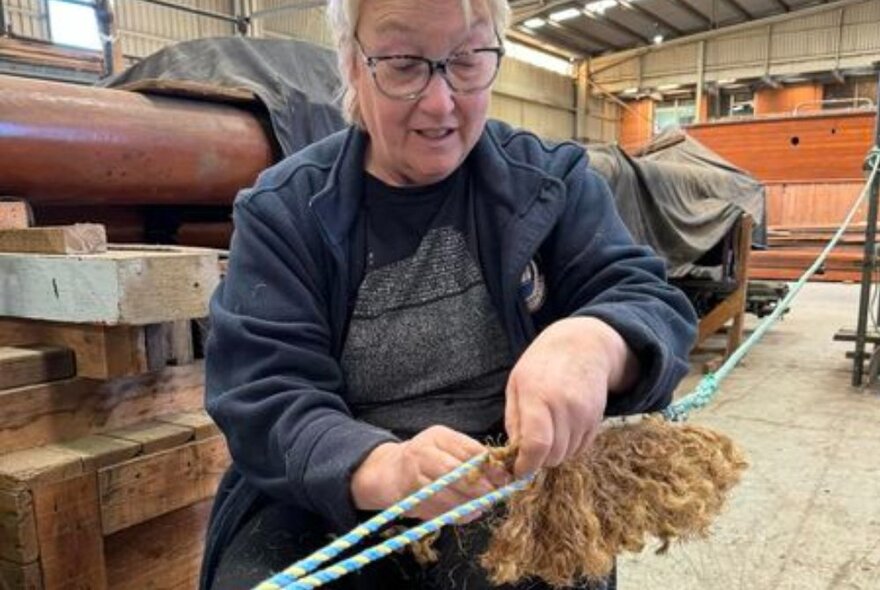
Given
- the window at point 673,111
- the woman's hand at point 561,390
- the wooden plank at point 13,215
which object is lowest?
the woman's hand at point 561,390

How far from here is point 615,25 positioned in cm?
1415

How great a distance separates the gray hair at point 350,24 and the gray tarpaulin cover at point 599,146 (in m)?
1.05

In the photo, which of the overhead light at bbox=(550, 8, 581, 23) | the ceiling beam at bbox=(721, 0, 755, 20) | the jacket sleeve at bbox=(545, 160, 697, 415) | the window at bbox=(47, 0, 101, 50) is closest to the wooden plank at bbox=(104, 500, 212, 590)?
the jacket sleeve at bbox=(545, 160, 697, 415)

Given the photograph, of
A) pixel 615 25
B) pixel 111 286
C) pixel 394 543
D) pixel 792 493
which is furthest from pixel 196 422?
pixel 615 25

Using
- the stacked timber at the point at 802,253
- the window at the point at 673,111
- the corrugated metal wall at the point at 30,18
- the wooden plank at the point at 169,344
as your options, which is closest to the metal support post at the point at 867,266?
the stacked timber at the point at 802,253

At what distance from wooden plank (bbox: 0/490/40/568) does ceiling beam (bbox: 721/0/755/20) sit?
48.8ft

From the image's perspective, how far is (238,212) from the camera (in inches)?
35.4

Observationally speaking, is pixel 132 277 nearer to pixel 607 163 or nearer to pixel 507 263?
pixel 507 263

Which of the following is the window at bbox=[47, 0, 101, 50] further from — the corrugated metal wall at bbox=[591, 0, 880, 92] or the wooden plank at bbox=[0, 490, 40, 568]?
the corrugated metal wall at bbox=[591, 0, 880, 92]

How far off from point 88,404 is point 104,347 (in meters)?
0.13

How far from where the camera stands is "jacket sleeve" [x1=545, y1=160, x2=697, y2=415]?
2.41 feet

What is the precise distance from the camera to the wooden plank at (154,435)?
3.89ft

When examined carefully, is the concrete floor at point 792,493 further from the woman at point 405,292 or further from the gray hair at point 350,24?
the gray hair at point 350,24

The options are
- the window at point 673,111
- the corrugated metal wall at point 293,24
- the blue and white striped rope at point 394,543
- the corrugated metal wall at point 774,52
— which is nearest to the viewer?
the blue and white striped rope at point 394,543
